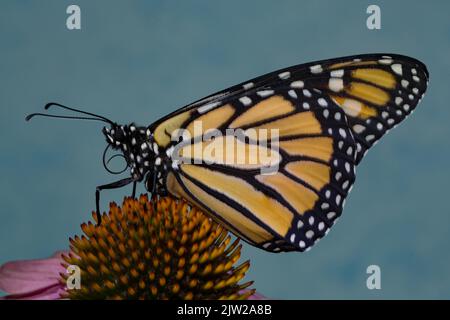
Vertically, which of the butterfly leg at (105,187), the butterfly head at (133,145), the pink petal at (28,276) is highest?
the butterfly head at (133,145)

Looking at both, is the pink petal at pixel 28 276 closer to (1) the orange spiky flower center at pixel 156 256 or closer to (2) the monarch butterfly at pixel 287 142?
(1) the orange spiky flower center at pixel 156 256

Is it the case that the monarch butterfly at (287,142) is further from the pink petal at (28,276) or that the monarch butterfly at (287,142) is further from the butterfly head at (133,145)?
the pink petal at (28,276)

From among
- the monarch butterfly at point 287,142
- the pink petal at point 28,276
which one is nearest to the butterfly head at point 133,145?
the monarch butterfly at point 287,142

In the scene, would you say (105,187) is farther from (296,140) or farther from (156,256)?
(296,140)

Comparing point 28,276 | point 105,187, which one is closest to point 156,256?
point 105,187

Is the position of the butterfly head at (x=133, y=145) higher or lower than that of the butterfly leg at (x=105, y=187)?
higher

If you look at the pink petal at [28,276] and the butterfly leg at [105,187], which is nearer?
the butterfly leg at [105,187]
